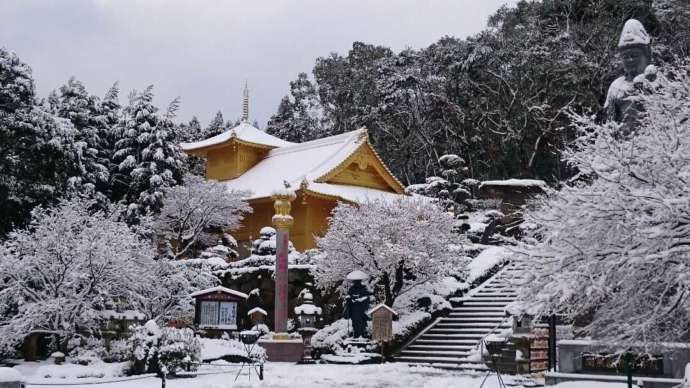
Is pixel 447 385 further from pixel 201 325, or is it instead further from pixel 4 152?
pixel 4 152

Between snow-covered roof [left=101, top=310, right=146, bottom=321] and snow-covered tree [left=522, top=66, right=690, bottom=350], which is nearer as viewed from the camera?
snow-covered tree [left=522, top=66, right=690, bottom=350]

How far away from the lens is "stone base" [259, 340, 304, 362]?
19.1 metres

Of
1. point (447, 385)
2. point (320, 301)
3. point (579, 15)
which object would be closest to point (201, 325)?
point (320, 301)

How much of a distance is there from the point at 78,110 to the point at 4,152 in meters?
9.15

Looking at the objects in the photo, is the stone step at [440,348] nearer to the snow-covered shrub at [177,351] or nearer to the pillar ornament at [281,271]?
the pillar ornament at [281,271]

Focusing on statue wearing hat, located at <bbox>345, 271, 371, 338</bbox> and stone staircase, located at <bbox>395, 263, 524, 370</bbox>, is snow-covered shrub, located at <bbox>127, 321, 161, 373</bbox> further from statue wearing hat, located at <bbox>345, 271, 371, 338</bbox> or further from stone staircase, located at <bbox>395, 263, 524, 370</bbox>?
stone staircase, located at <bbox>395, 263, 524, 370</bbox>

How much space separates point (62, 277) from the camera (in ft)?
57.9

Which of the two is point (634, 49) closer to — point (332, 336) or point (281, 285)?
point (281, 285)

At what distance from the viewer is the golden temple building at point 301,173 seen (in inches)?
1148

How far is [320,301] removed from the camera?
77.5ft

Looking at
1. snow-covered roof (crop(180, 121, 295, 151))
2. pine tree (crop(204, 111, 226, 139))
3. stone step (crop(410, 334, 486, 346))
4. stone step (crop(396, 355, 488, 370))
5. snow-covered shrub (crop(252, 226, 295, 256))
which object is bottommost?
stone step (crop(396, 355, 488, 370))

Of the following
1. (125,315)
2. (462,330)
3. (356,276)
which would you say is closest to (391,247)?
(356,276)

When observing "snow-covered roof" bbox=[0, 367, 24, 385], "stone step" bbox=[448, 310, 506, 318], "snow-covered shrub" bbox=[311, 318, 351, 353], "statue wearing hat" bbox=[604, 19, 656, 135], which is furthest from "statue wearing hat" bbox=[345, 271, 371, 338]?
"snow-covered roof" bbox=[0, 367, 24, 385]

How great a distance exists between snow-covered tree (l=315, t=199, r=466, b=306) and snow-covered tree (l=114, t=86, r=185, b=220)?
885cm
